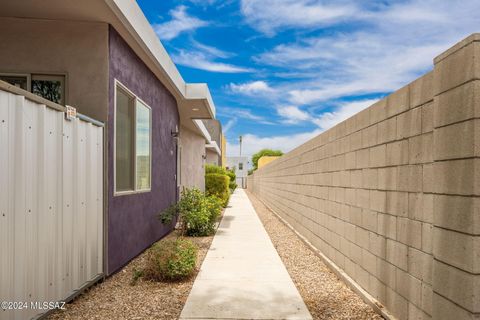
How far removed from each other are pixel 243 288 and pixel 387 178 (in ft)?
7.55

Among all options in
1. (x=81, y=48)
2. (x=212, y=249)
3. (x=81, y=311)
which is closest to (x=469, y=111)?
(x=81, y=311)

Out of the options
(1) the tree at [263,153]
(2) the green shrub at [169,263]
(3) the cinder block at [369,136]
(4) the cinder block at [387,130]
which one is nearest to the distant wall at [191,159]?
(2) the green shrub at [169,263]

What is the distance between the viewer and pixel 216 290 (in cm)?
512

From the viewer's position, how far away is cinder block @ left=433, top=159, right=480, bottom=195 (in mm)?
2463

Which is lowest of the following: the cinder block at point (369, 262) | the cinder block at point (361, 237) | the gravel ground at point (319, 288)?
the gravel ground at point (319, 288)

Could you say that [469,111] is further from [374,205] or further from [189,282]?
[189,282]

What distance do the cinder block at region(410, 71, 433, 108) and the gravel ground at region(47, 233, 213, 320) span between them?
311 centimetres

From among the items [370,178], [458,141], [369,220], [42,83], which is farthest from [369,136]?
[42,83]

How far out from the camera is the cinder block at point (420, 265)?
3.28 meters

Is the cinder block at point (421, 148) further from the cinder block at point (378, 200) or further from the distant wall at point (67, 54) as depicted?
the distant wall at point (67, 54)

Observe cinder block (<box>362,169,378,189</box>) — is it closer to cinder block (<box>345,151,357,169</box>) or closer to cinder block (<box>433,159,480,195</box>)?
cinder block (<box>345,151,357,169</box>)

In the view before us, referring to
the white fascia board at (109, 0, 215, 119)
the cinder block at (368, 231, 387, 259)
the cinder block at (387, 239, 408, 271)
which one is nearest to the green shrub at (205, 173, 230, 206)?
the white fascia board at (109, 0, 215, 119)

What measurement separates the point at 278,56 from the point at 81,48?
45.3ft

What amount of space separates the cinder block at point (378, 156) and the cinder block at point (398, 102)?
0.37m
